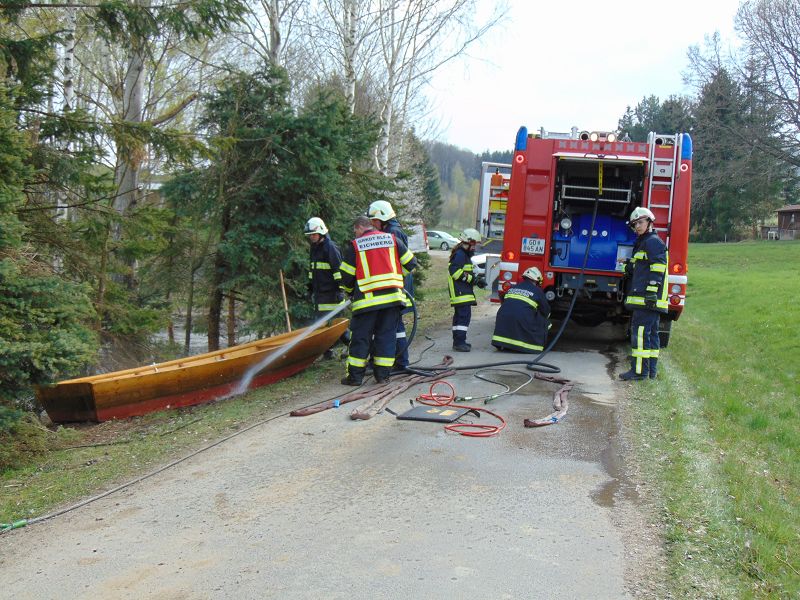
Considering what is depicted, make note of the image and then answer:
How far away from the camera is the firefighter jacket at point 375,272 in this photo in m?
7.48

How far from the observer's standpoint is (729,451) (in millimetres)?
6172

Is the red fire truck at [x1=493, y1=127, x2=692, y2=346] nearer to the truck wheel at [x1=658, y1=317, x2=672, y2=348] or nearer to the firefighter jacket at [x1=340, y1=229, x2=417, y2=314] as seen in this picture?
the truck wheel at [x1=658, y1=317, x2=672, y2=348]

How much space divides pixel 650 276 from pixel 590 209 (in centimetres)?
265

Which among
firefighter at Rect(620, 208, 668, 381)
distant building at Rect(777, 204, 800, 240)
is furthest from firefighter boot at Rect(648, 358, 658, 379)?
distant building at Rect(777, 204, 800, 240)

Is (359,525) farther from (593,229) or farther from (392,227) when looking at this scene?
(593,229)

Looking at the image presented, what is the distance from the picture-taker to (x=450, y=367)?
8609 mm

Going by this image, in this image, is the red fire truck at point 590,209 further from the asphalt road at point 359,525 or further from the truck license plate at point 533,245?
the asphalt road at point 359,525

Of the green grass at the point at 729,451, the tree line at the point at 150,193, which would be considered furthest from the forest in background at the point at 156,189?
the green grass at the point at 729,451

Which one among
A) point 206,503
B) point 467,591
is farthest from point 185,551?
point 467,591

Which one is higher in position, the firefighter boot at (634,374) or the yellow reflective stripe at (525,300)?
the yellow reflective stripe at (525,300)

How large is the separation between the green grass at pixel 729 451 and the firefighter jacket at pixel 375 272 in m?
2.73

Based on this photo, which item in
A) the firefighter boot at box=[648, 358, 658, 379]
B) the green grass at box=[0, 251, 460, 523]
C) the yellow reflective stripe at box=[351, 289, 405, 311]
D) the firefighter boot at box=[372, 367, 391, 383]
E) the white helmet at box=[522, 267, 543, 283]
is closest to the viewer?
the green grass at box=[0, 251, 460, 523]

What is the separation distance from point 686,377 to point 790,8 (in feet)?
117

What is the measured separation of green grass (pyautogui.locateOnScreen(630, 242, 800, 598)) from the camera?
3.71 meters
